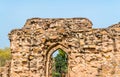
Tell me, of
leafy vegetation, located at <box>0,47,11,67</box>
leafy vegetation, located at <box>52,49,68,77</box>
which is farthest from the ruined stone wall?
leafy vegetation, located at <box>0,47,11,67</box>

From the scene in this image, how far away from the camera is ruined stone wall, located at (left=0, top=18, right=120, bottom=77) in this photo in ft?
39.0

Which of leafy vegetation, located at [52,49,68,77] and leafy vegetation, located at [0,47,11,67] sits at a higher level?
leafy vegetation, located at [0,47,11,67]

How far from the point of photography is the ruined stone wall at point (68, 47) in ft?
39.0

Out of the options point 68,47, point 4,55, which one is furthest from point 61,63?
point 4,55

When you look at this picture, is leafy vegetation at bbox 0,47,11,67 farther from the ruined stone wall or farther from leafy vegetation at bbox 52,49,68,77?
the ruined stone wall

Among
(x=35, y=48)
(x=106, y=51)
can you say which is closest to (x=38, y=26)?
(x=35, y=48)

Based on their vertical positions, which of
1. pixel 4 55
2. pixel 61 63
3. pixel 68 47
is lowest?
pixel 68 47

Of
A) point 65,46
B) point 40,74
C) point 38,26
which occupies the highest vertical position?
point 38,26

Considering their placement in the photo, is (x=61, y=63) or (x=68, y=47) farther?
(x=61, y=63)

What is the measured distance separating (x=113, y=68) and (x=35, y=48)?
3.04m

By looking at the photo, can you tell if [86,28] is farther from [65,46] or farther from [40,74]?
[40,74]

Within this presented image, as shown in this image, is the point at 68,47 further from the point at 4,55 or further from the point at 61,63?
the point at 4,55

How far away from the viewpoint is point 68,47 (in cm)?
1245

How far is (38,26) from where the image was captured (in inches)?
511
